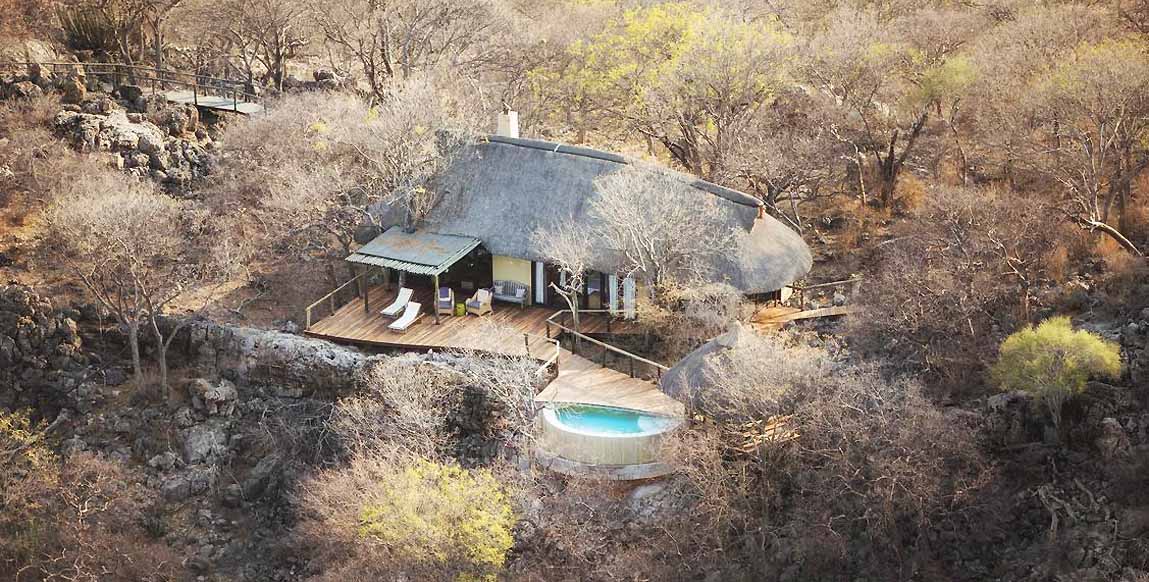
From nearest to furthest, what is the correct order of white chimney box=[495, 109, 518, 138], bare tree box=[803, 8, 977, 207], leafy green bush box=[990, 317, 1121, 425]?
leafy green bush box=[990, 317, 1121, 425], white chimney box=[495, 109, 518, 138], bare tree box=[803, 8, 977, 207]

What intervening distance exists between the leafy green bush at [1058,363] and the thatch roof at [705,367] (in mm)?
6138

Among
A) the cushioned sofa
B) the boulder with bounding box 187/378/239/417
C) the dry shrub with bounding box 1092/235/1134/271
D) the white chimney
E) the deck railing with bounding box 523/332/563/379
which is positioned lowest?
the boulder with bounding box 187/378/239/417

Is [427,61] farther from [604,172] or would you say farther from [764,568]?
[764,568]

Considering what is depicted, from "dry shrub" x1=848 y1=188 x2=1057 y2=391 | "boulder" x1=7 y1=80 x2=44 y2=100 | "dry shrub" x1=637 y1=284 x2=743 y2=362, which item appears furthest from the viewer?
"boulder" x1=7 y1=80 x2=44 y2=100

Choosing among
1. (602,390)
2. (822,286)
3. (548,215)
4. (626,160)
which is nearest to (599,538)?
(602,390)

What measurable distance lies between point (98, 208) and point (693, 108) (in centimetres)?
2079

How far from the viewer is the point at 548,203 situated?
3556 cm

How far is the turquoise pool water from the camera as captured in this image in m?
28.5

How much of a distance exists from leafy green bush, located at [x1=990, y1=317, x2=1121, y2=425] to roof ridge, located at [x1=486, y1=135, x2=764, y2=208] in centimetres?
1010

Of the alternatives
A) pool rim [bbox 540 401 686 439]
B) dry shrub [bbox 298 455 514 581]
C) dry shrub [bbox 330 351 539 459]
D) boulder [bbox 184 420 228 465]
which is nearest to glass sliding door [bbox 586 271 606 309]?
dry shrub [bbox 330 351 539 459]

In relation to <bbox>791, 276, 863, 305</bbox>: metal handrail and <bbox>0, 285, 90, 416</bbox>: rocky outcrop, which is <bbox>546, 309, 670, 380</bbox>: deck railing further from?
<bbox>0, 285, 90, 416</bbox>: rocky outcrop

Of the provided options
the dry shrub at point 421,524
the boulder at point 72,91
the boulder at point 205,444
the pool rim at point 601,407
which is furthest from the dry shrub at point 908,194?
the boulder at point 72,91

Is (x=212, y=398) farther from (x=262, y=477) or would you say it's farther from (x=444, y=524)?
(x=444, y=524)

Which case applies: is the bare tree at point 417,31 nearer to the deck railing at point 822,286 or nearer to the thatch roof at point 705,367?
the deck railing at point 822,286
